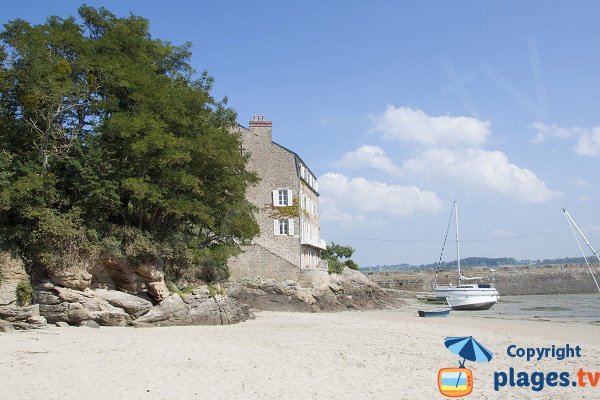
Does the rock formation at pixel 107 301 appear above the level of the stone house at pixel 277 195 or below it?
below

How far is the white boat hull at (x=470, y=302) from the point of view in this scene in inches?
1582

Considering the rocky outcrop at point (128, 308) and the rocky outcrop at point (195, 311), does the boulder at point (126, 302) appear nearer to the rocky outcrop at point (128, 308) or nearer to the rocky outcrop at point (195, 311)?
the rocky outcrop at point (128, 308)

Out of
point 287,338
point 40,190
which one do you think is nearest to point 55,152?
point 40,190

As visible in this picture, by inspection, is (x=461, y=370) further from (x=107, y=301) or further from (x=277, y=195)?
(x=277, y=195)

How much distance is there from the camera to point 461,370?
1173cm

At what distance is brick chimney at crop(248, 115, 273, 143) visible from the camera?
4050cm

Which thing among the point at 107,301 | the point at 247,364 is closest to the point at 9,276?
the point at 107,301

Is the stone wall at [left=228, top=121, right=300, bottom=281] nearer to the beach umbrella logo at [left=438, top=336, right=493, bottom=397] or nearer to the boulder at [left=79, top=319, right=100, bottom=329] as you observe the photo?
the boulder at [left=79, top=319, right=100, bottom=329]

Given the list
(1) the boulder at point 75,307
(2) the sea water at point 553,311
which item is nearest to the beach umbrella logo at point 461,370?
(1) the boulder at point 75,307

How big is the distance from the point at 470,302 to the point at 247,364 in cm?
3151

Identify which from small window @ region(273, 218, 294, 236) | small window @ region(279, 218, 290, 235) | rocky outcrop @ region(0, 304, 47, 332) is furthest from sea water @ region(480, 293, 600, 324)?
rocky outcrop @ region(0, 304, 47, 332)

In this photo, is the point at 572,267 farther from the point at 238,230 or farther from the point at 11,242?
the point at 11,242

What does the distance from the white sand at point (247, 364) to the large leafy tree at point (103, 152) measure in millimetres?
4329

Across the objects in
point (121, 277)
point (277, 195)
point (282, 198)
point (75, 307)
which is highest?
point (277, 195)
